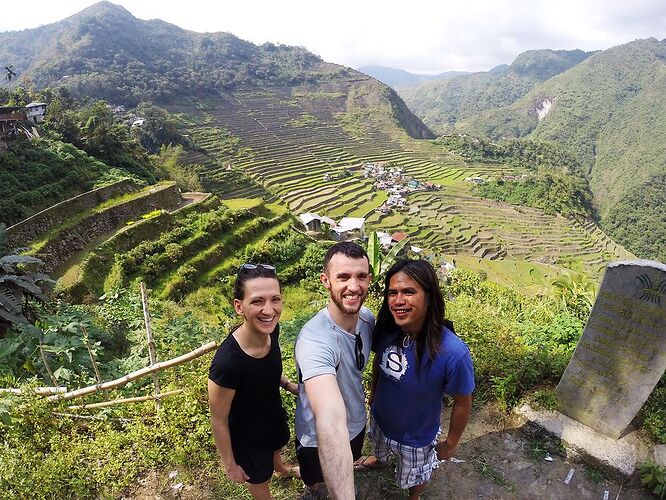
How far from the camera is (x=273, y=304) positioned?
1632mm

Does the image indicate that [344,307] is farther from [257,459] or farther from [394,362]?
[257,459]

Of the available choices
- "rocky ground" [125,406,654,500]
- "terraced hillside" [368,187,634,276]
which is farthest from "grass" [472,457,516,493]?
"terraced hillside" [368,187,634,276]

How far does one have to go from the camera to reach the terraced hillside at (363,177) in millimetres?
34188

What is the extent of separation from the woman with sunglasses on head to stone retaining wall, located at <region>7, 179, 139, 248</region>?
36.6ft

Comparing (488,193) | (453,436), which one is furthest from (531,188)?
(453,436)

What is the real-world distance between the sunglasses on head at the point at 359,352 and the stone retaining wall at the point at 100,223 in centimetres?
1130

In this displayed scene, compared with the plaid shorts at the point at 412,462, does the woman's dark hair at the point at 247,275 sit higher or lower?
higher

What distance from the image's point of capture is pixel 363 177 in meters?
46.2

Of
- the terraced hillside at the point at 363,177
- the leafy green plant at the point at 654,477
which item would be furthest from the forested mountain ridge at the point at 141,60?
the leafy green plant at the point at 654,477

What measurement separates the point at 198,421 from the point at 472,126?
146m

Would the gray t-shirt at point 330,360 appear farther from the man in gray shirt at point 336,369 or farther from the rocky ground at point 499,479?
the rocky ground at point 499,479

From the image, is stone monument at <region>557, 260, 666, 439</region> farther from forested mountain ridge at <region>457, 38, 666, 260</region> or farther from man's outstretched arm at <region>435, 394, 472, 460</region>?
forested mountain ridge at <region>457, 38, 666, 260</region>

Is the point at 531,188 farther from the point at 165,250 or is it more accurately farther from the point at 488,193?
the point at 165,250

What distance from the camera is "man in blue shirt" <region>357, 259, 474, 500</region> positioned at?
1675 millimetres
